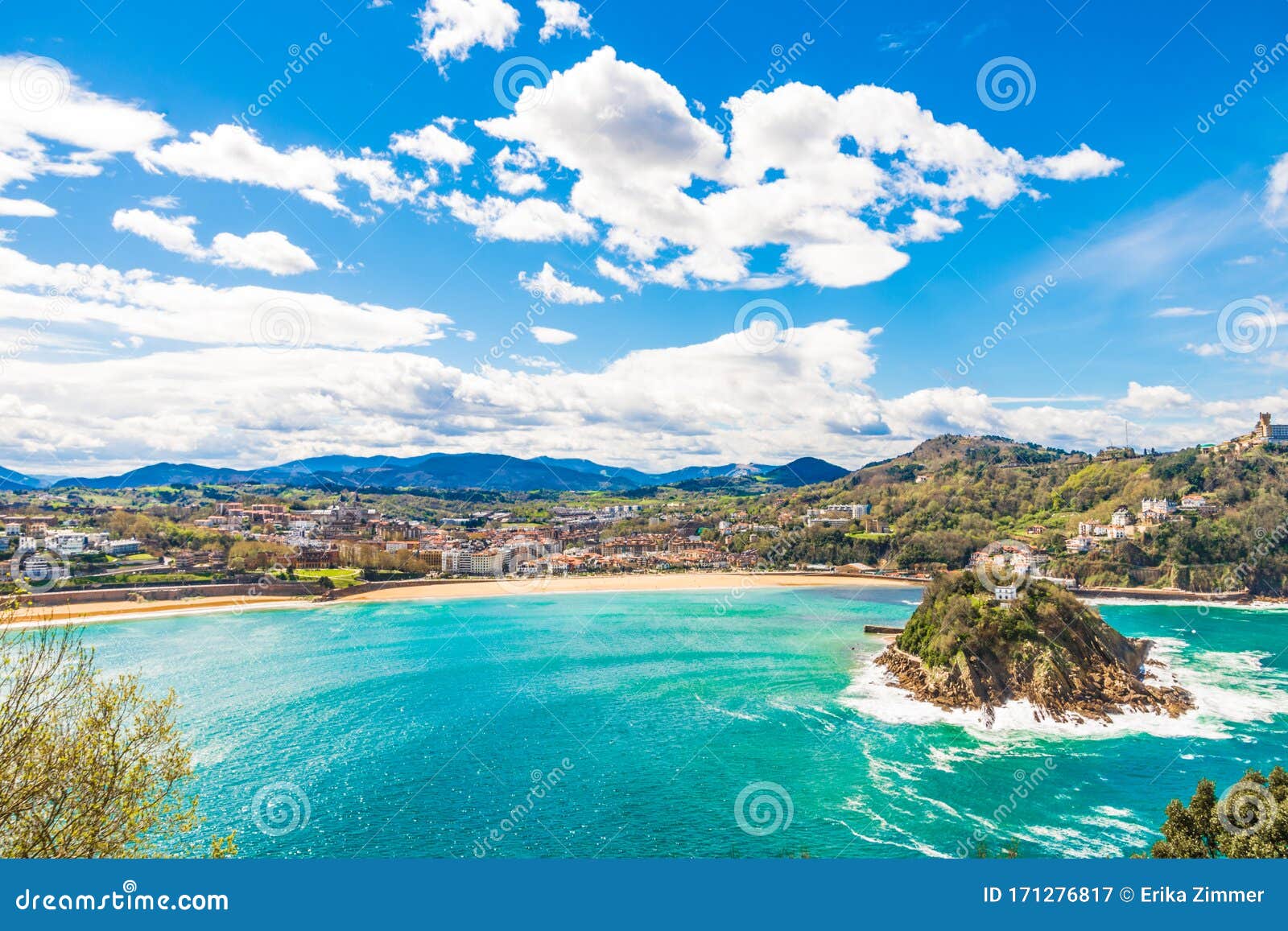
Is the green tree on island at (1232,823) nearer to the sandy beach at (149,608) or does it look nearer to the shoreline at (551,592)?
the shoreline at (551,592)

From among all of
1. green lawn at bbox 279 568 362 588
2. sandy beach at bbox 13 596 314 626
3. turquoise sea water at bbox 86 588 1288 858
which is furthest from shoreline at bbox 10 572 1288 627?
turquoise sea water at bbox 86 588 1288 858

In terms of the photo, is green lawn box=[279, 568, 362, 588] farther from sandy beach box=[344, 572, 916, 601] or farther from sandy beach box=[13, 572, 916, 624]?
sandy beach box=[344, 572, 916, 601]

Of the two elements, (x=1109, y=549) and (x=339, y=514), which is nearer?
(x=1109, y=549)

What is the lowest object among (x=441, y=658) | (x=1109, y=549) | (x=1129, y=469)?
(x=441, y=658)

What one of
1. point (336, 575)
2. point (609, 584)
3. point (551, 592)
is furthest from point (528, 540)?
point (336, 575)

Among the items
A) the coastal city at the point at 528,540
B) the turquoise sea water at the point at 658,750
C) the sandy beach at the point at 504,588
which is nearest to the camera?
the turquoise sea water at the point at 658,750

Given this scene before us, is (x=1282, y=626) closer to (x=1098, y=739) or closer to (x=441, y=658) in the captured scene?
(x=1098, y=739)

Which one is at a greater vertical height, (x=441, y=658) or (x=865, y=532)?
(x=865, y=532)

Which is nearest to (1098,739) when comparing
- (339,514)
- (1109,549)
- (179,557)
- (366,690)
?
(366,690)

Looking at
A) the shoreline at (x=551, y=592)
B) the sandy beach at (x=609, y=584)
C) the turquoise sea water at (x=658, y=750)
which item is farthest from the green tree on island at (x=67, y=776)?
the sandy beach at (x=609, y=584)
